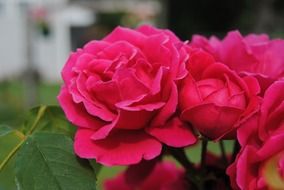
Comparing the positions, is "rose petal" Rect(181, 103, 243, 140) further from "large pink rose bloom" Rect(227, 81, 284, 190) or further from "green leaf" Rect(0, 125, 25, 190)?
"green leaf" Rect(0, 125, 25, 190)

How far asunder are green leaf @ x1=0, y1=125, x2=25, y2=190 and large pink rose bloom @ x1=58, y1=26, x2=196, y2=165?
51 millimetres

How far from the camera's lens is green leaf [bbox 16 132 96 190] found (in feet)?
1.50

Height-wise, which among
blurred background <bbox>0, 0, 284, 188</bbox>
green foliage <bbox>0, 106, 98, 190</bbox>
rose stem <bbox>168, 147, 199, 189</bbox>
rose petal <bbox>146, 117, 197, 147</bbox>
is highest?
rose petal <bbox>146, 117, 197, 147</bbox>

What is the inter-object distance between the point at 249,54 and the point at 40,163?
185mm

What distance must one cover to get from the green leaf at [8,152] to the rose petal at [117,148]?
6cm

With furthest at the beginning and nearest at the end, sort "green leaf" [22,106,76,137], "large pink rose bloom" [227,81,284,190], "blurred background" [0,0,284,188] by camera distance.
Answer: "blurred background" [0,0,284,188] < "green leaf" [22,106,76,137] < "large pink rose bloom" [227,81,284,190]

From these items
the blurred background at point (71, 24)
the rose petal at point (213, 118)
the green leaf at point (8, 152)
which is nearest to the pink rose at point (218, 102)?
the rose petal at point (213, 118)

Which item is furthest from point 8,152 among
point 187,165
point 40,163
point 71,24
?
point 71,24

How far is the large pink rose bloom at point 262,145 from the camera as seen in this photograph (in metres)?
0.43

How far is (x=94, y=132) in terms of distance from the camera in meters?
0.47

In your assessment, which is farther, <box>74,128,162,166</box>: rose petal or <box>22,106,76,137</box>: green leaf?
<box>22,106,76,137</box>: green leaf

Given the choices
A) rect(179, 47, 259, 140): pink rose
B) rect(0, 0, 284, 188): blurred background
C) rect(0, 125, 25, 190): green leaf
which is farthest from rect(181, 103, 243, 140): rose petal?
rect(0, 0, 284, 188): blurred background

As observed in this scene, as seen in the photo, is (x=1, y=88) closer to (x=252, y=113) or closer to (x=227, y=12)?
(x=227, y=12)

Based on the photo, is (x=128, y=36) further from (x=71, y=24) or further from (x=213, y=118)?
(x=71, y=24)
